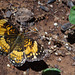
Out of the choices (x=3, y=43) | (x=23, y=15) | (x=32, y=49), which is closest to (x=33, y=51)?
(x=32, y=49)

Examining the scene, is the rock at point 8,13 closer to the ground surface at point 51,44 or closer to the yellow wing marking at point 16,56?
the ground surface at point 51,44

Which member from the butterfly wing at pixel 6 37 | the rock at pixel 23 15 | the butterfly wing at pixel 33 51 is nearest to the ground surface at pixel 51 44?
the rock at pixel 23 15

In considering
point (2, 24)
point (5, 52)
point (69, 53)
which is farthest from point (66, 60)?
point (2, 24)

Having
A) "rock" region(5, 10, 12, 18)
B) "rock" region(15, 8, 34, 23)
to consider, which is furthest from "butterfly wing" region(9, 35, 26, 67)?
"rock" region(5, 10, 12, 18)

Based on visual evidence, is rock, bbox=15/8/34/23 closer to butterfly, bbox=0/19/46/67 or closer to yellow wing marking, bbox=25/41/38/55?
butterfly, bbox=0/19/46/67

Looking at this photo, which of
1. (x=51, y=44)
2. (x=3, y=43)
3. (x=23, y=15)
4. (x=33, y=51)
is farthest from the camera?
(x=23, y=15)

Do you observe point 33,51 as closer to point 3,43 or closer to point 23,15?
point 3,43

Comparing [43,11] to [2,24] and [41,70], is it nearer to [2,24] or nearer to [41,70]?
[2,24]
